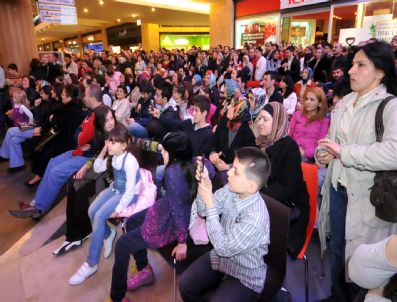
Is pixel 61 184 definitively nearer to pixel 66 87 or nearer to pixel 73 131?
pixel 73 131

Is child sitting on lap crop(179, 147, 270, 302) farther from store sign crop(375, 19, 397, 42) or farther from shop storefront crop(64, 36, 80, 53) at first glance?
shop storefront crop(64, 36, 80, 53)

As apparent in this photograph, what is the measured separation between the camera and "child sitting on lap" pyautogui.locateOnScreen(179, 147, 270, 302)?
148 cm

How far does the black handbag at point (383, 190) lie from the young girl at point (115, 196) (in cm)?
176

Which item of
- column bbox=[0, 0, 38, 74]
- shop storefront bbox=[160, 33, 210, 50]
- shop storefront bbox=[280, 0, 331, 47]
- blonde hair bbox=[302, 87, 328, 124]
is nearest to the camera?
blonde hair bbox=[302, 87, 328, 124]

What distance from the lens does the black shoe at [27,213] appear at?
316 cm

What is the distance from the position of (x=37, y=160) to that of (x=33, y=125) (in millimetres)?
1035

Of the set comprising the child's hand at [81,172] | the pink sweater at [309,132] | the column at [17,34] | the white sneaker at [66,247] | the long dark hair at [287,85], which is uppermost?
the column at [17,34]

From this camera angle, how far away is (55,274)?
2.56 m

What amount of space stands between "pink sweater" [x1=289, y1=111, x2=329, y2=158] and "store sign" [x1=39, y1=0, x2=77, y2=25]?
7.79m

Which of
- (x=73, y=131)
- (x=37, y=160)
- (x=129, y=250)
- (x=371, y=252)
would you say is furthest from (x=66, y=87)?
(x=371, y=252)

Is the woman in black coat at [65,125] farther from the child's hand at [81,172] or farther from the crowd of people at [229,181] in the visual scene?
the child's hand at [81,172]

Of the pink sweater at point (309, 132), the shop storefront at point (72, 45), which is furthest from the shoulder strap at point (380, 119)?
the shop storefront at point (72, 45)

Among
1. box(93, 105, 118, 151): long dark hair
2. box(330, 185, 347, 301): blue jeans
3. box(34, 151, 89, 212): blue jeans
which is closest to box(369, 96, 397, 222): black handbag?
box(330, 185, 347, 301): blue jeans

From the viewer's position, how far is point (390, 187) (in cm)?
148
